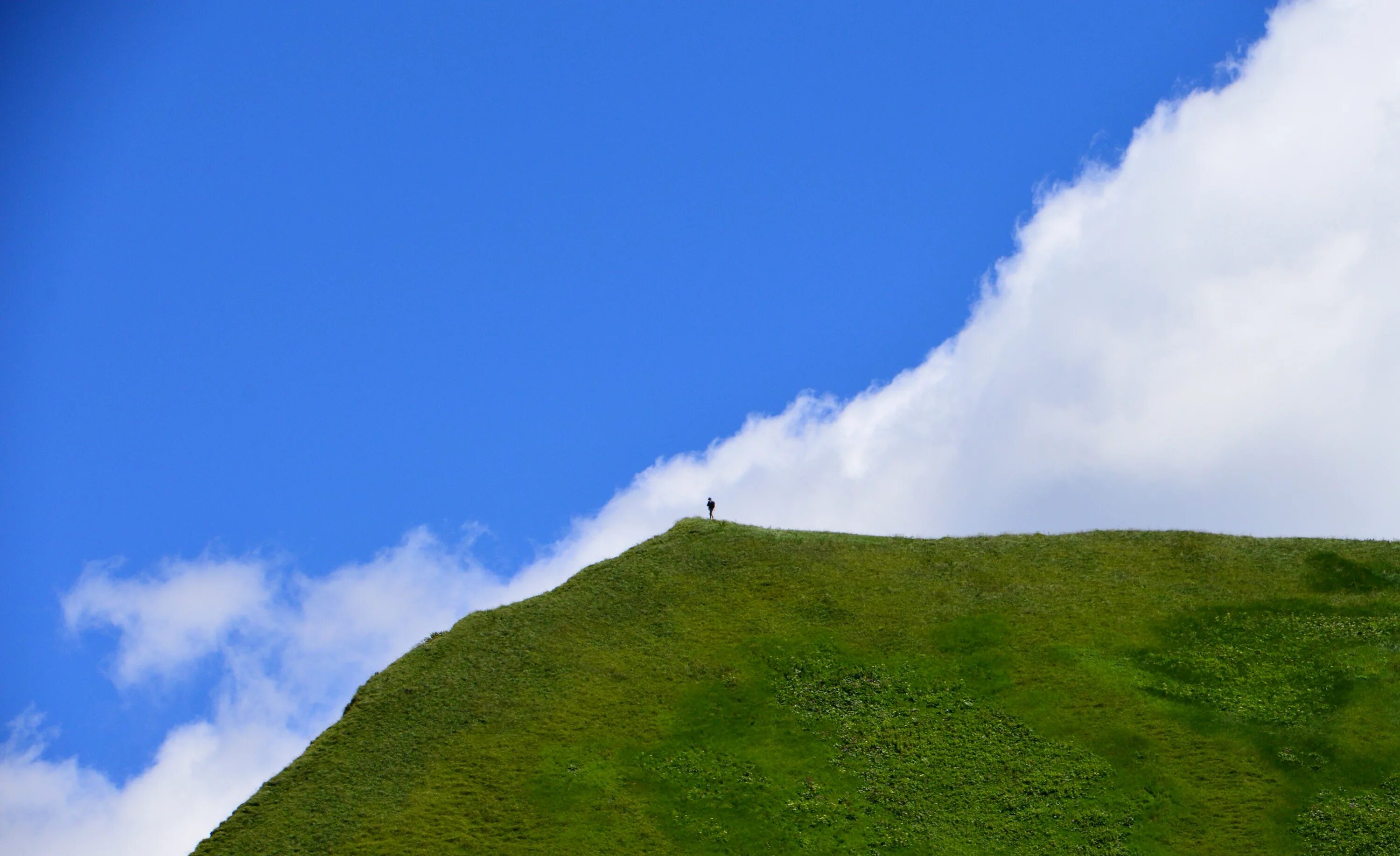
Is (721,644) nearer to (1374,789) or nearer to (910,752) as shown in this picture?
(910,752)

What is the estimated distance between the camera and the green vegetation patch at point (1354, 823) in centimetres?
5162

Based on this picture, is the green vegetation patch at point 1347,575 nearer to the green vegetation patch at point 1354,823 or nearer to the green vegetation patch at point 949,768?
the green vegetation patch at point 1354,823

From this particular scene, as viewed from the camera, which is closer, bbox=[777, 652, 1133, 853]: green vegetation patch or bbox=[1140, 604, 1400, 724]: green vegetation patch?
bbox=[777, 652, 1133, 853]: green vegetation patch

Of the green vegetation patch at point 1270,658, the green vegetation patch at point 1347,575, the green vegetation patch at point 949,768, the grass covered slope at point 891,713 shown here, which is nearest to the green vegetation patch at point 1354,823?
the grass covered slope at point 891,713

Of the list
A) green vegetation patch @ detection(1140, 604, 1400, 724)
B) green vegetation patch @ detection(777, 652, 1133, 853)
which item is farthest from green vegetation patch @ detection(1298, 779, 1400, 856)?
green vegetation patch @ detection(777, 652, 1133, 853)

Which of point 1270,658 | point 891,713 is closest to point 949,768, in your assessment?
point 891,713

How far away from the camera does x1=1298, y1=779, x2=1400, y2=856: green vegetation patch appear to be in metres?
51.6

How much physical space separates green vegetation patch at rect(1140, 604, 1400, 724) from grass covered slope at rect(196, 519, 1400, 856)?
150 millimetres

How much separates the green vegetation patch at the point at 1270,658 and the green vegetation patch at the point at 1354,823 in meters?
5.16

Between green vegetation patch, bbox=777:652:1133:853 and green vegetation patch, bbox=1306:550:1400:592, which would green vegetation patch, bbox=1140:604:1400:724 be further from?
green vegetation patch, bbox=777:652:1133:853

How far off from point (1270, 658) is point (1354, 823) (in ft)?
38.8

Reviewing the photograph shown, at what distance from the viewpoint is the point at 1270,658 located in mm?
63219

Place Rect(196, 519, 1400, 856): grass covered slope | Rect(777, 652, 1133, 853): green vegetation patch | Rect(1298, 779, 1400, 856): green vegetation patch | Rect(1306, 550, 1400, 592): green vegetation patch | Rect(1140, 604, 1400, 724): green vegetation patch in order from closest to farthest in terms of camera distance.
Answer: Rect(1298, 779, 1400, 856): green vegetation patch → Rect(777, 652, 1133, 853): green vegetation patch → Rect(196, 519, 1400, 856): grass covered slope → Rect(1140, 604, 1400, 724): green vegetation patch → Rect(1306, 550, 1400, 592): green vegetation patch

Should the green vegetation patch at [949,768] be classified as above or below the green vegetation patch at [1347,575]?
below
